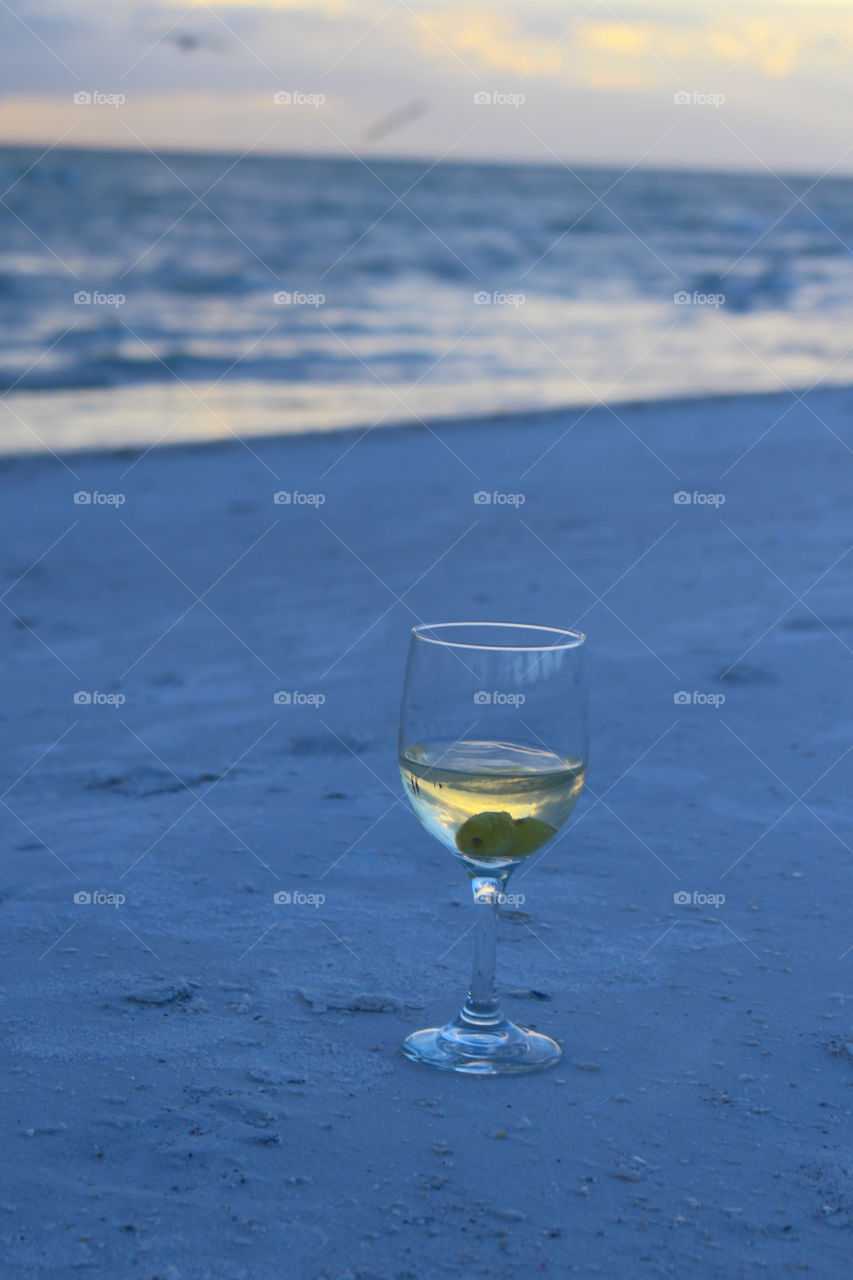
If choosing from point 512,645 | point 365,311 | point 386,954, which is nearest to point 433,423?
point 365,311

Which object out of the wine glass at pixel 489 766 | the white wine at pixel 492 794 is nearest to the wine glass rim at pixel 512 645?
the wine glass at pixel 489 766

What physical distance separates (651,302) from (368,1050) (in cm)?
2212

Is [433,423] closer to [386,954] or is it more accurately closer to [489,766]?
[386,954]

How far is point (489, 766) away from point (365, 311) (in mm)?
18242

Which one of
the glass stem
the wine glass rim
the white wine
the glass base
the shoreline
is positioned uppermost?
the shoreline

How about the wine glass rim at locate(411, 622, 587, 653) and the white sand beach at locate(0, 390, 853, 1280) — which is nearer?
the white sand beach at locate(0, 390, 853, 1280)

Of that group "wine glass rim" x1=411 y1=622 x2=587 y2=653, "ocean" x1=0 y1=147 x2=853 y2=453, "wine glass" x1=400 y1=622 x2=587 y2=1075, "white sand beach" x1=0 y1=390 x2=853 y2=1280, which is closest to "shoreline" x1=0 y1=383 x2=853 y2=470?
"ocean" x1=0 y1=147 x2=853 y2=453

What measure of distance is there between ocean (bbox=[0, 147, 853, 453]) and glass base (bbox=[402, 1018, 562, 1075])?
834 centimetres

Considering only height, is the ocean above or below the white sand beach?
above

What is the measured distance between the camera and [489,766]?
1.89 m

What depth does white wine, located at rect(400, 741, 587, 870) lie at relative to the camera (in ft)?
6.12

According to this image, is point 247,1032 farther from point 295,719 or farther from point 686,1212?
point 295,719

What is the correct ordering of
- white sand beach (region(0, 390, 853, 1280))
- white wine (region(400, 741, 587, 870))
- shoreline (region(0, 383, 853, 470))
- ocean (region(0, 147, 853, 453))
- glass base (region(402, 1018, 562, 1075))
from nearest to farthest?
white sand beach (region(0, 390, 853, 1280)) → white wine (region(400, 741, 587, 870)) → glass base (region(402, 1018, 562, 1075)) → shoreline (region(0, 383, 853, 470)) → ocean (region(0, 147, 853, 453))

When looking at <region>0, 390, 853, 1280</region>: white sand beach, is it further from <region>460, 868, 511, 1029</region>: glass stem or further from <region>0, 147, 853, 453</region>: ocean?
<region>0, 147, 853, 453</region>: ocean
